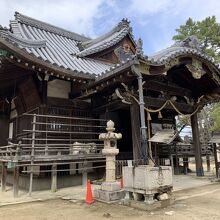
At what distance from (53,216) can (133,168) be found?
2.45m

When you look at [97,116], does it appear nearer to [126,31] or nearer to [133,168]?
[133,168]

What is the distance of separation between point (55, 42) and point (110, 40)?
11.2 ft

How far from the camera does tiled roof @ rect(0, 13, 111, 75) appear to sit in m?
11.2

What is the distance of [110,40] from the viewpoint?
15125 mm

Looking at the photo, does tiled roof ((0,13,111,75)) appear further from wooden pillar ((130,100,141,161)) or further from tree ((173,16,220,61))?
tree ((173,16,220,61))

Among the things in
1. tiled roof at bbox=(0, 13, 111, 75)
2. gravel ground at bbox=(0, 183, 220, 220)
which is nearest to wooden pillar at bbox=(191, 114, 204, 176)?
gravel ground at bbox=(0, 183, 220, 220)

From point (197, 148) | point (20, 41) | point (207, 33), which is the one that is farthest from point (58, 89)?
point (207, 33)

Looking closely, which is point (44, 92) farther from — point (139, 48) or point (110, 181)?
point (110, 181)

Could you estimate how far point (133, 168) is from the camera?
6.76 m

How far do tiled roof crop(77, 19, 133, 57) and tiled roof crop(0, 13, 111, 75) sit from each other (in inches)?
22.4

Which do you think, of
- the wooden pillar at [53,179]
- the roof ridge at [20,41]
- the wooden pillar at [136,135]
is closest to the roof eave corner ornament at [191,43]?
the wooden pillar at [136,135]

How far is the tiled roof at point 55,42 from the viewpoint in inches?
440

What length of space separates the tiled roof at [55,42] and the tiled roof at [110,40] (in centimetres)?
57

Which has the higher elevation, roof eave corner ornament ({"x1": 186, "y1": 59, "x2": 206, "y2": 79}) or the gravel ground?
roof eave corner ornament ({"x1": 186, "y1": 59, "x2": 206, "y2": 79})
